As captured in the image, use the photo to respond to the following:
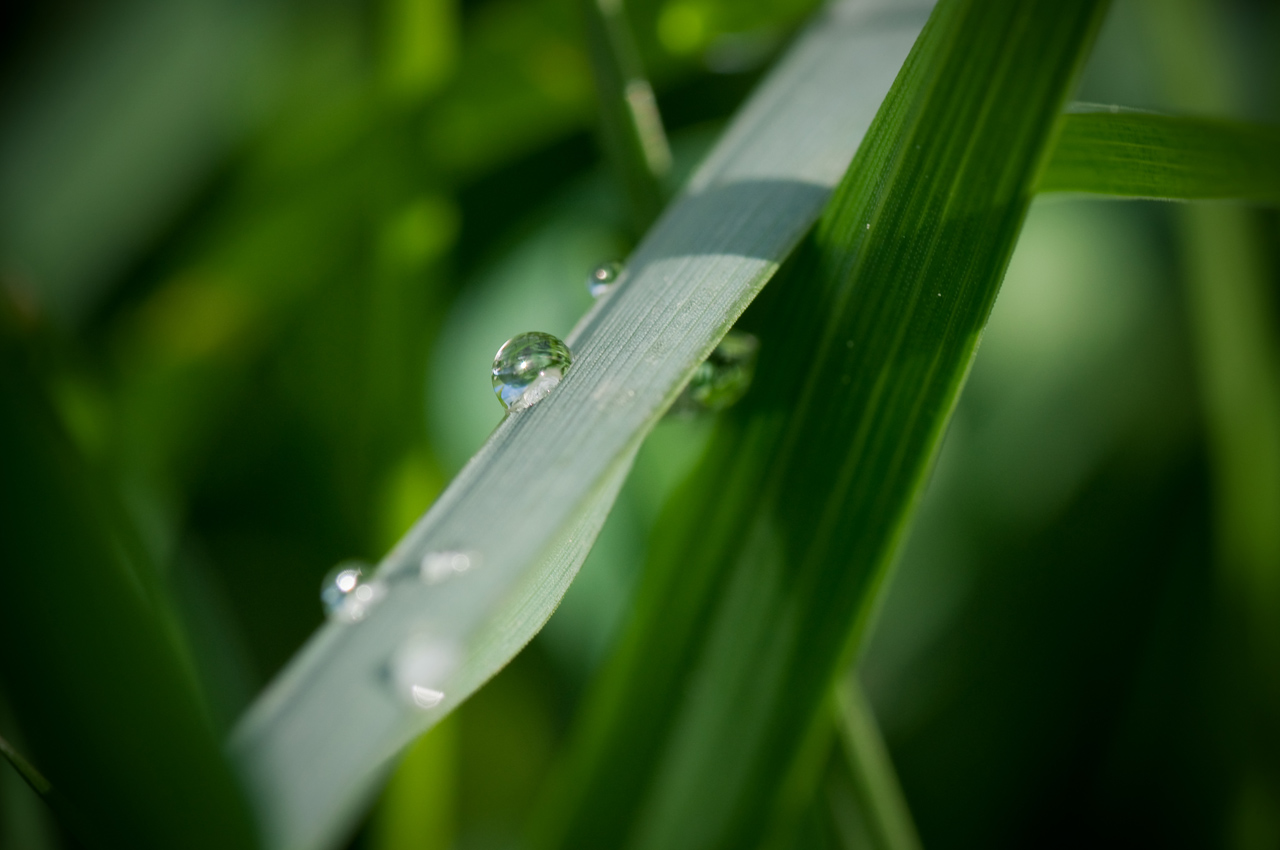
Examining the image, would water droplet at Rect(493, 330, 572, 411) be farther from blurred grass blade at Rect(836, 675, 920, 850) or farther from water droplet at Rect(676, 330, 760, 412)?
blurred grass blade at Rect(836, 675, 920, 850)

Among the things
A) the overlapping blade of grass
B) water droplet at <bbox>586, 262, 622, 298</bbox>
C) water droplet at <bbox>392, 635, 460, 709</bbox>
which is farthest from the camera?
water droplet at <bbox>586, 262, 622, 298</bbox>

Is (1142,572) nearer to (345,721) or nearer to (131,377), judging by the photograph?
(345,721)

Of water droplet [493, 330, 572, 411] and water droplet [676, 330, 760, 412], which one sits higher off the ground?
water droplet [493, 330, 572, 411]

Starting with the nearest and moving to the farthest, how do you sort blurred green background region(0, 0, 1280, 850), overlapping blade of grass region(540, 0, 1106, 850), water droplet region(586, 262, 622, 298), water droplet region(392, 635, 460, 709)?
water droplet region(392, 635, 460, 709) → overlapping blade of grass region(540, 0, 1106, 850) → water droplet region(586, 262, 622, 298) → blurred green background region(0, 0, 1280, 850)

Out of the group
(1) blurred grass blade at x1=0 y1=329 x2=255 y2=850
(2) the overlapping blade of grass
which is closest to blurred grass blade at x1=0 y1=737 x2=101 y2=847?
(1) blurred grass blade at x1=0 y1=329 x2=255 y2=850

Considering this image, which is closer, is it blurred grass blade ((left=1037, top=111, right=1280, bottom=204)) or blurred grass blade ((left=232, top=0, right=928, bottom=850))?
blurred grass blade ((left=232, top=0, right=928, bottom=850))

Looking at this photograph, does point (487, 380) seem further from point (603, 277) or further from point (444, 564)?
point (444, 564)

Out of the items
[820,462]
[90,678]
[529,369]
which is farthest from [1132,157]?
[90,678]
